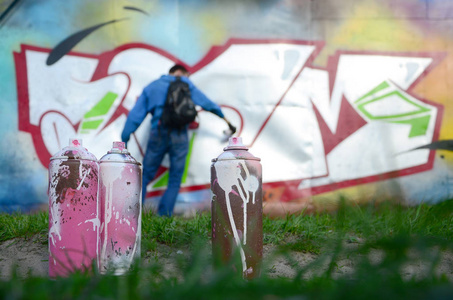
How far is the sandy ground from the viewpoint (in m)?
2.56

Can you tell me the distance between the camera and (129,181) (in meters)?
2.42

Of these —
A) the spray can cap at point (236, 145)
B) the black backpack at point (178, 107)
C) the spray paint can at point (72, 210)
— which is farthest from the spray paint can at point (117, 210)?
the black backpack at point (178, 107)

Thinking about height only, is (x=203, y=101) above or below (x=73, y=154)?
above

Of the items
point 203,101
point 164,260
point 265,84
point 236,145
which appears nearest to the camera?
point 236,145

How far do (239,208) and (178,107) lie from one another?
2.12 m

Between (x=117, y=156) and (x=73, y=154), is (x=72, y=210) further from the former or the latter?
(x=117, y=156)

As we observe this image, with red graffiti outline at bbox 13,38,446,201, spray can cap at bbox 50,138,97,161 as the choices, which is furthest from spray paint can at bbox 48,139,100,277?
red graffiti outline at bbox 13,38,446,201

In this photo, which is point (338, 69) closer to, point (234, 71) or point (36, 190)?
point (234, 71)

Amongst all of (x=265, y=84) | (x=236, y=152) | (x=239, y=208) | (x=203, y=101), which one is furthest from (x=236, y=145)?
(x=265, y=84)

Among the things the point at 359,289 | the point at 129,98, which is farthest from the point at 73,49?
the point at 359,289

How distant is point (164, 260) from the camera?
8.85 feet

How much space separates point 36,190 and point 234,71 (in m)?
2.58

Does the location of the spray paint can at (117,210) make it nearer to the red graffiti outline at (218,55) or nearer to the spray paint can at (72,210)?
the spray paint can at (72,210)

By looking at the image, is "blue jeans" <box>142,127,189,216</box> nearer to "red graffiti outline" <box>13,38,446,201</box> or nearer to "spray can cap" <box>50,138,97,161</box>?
"red graffiti outline" <box>13,38,446,201</box>
